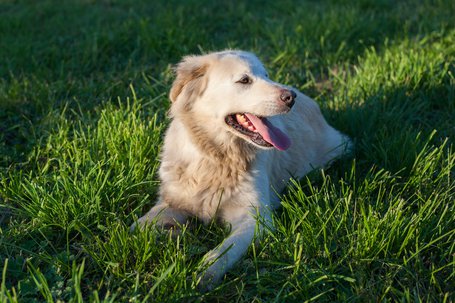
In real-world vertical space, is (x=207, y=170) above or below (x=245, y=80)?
below

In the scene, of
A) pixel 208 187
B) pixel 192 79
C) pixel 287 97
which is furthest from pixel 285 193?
pixel 192 79

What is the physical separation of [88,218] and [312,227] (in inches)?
43.6

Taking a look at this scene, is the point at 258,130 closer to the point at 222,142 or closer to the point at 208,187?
the point at 222,142

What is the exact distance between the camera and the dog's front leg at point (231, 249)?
2.11 metres

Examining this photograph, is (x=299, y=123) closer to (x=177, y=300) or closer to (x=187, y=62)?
(x=187, y=62)

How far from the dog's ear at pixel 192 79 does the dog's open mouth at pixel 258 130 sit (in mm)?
247

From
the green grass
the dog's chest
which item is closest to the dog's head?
the dog's chest

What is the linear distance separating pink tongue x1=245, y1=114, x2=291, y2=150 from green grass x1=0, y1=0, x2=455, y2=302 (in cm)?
24

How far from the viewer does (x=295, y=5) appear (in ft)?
20.1

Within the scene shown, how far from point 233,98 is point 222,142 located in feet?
0.82

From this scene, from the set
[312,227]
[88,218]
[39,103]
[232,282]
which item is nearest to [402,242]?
[312,227]

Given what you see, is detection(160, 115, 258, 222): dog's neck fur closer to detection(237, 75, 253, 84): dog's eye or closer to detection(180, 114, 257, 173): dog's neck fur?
detection(180, 114, 257, 173): dog's neck fur

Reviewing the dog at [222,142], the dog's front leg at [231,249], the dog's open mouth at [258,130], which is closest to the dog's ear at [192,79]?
the dog at [222,142]

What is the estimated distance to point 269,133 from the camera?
102 inches
